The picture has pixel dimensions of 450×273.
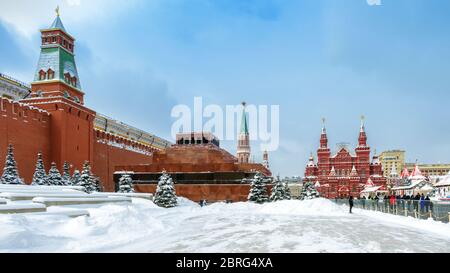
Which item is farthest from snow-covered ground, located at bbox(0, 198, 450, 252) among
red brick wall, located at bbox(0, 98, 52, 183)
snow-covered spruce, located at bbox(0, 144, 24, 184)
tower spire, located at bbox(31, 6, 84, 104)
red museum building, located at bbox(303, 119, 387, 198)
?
red museum building, located at bbox(303, 119, 387, 198)

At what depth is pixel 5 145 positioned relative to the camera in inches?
1334

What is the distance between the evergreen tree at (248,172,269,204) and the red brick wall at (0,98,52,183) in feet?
69.8

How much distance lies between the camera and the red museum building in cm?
7131

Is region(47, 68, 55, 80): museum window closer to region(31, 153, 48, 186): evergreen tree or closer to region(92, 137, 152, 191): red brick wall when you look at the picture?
region(92, 137, 152, 191): red brick wall

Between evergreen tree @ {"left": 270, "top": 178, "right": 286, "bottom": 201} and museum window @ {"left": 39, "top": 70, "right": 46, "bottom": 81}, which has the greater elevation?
museum window @ {"left": 39, "top": 70, "right": 46, "bottom": 81}

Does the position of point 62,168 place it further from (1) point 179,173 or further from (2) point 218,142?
(2) point 218,142

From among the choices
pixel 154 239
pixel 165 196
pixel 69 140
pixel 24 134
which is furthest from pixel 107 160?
pixel 154 239

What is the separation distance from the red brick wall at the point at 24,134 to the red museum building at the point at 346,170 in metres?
48.0

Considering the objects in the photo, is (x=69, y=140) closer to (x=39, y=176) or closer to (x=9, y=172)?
(x=39, y=176)

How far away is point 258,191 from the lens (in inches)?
1540

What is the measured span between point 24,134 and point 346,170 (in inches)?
2237

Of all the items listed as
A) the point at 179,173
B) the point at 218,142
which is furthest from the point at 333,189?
the point at 179,173

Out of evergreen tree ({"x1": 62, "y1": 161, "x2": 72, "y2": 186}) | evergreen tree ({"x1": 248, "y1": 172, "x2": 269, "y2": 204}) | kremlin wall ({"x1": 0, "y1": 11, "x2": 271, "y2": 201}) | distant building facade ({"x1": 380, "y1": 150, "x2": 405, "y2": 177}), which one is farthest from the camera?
distant building facade ({"x1": 380, "y1": 150, "x2": 405, "y2": 177})

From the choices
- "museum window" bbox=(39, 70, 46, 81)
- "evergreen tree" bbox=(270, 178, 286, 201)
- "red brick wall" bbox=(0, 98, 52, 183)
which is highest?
"museum window" bbox=(39, 70, 46, 81)
